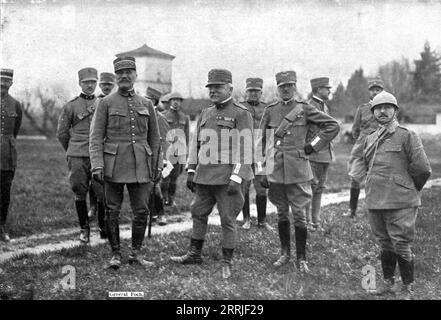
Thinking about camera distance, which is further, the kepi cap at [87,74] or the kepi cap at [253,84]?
the kepi cap at [253,84]

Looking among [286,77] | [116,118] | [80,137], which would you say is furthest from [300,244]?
[80,137]

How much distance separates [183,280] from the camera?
16.9ft

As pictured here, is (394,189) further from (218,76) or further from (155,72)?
(155,72)

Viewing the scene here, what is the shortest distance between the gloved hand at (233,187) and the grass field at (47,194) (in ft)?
12.6

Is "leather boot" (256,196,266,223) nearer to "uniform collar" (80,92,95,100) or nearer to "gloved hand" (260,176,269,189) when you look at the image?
"gloved hand" (260,176,269,189)

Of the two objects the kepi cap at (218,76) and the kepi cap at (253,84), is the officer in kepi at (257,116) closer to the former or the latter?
the kepi cap at (253,84)

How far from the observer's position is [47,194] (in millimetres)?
11000

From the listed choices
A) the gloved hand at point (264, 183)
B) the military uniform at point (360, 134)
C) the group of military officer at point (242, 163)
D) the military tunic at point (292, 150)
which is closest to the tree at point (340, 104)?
the military uniform at point (360, 134)

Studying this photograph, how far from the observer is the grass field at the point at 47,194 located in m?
8.21

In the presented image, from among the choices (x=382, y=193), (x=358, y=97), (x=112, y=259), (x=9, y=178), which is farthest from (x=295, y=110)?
(x=358, y=97)

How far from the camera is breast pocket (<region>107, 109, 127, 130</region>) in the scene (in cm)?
567

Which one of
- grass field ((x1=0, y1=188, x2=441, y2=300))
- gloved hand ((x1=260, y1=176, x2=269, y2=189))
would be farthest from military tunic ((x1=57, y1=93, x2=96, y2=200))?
gloved hand ((x1=260, y1=176, x2=269, y2=189))

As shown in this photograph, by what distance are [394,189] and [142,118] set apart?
120 inches
